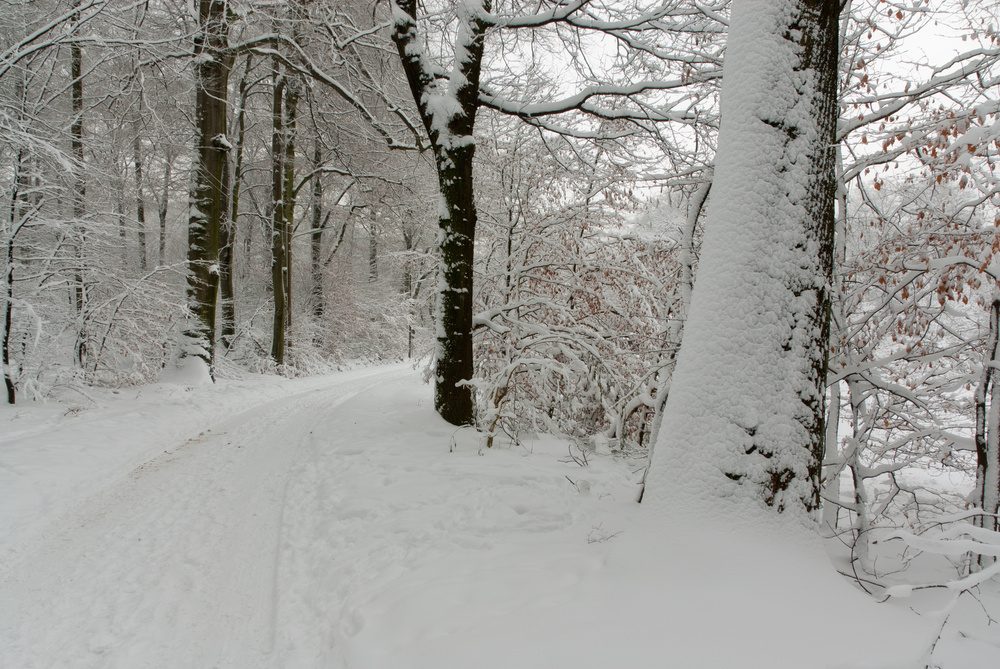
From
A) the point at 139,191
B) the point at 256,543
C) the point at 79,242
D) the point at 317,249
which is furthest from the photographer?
the point at 317,249

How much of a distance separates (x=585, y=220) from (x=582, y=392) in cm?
262

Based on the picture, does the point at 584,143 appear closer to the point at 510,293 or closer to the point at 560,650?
the point at 510,293

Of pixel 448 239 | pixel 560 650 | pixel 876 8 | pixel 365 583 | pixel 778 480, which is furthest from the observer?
pixel 448 239

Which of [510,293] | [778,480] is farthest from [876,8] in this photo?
[510,293]

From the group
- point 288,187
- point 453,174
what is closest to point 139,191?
point 288,187

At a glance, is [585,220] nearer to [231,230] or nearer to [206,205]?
[206,205]

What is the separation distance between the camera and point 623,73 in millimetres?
6852

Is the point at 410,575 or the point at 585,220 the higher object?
the point at 585,220

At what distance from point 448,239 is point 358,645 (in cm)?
514

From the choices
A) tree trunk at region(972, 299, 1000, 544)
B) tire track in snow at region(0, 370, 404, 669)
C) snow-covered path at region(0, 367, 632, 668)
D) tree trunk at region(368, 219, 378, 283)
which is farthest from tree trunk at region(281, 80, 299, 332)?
tree trunk at region(972, 299, 1000, 544)

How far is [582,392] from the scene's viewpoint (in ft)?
25.4

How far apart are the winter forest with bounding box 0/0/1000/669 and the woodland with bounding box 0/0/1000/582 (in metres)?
0.05

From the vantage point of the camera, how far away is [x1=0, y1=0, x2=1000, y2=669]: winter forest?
102 inches

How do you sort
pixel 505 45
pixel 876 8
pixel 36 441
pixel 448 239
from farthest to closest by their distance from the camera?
pixel 505 45, pixel 448 239, pixel 36 441, pixel 876 8
